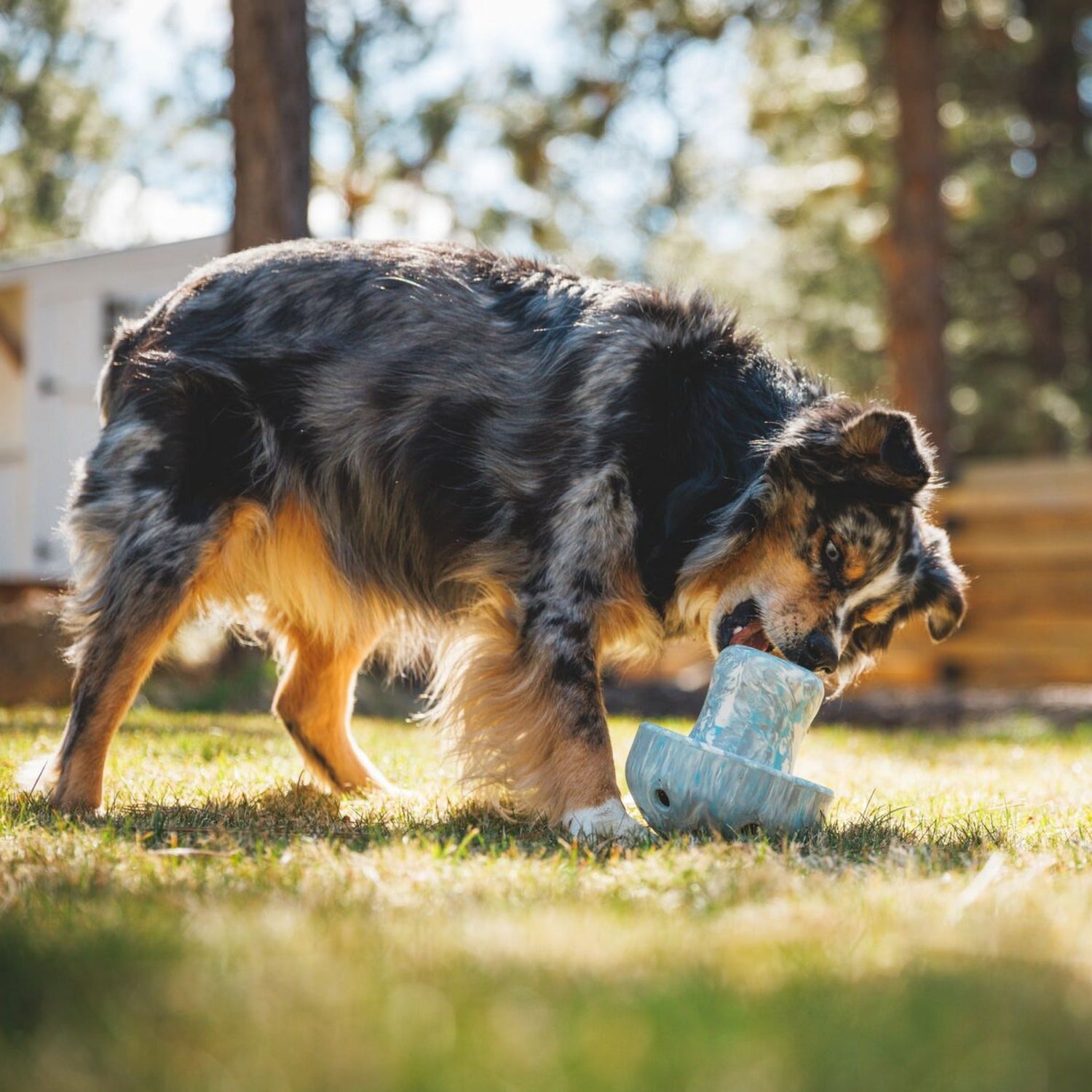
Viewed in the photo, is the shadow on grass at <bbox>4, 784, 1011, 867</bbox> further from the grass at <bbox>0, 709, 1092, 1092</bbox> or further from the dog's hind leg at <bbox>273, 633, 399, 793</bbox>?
the dog's hind leg at <bbox>273, 633, 399, 793</bbox>

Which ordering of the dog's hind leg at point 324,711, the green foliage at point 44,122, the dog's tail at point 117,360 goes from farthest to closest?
the green foliage at point 44,122 < the dog's hind leg at point 324,711 < the dog's tail at point 117,360

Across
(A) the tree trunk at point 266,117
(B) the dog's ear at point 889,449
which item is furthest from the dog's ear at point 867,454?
(A) the tree trunk at point 266,117

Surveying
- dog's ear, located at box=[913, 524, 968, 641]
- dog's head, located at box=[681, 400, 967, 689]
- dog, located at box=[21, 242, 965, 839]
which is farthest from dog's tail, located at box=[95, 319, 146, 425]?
dog's ear, located at box=[913, 524, 968, 641]

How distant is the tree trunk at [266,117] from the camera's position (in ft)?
28.9

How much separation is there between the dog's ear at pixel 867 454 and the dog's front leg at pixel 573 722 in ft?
2.87

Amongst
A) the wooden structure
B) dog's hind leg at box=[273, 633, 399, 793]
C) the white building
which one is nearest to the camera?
dog's hind leg at box=[273, 633, 399, 793]

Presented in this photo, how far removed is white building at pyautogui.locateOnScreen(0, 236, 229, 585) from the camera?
14.7 meters

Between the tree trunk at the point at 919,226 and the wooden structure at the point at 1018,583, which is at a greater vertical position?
the tree trunk at the point at 919,226

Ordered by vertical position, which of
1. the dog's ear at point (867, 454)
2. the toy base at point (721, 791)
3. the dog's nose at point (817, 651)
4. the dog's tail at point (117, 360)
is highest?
the dog's tail at point (117, 360)

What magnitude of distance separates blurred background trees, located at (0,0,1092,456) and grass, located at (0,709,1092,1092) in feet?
35.5

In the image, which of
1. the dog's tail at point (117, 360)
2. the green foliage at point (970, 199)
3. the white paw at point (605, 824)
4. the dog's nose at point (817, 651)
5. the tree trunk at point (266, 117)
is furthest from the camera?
the green foliage at point (970, 199)

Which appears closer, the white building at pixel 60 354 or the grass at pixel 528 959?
the grass at pixel 528 959

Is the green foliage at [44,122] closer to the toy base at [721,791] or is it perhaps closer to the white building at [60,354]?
the white building at [60,354]

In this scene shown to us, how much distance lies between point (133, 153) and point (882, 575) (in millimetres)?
23800
